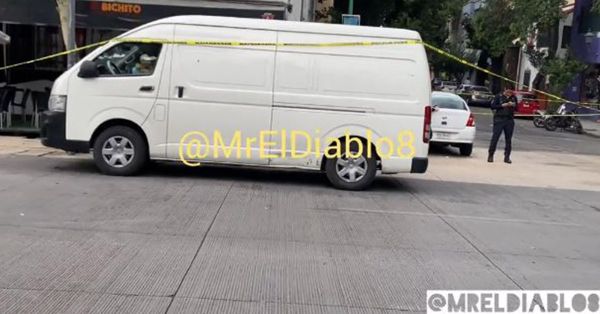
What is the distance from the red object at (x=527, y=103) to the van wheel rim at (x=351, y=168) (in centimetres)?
2731

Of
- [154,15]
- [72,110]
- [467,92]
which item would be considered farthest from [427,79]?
[467,92]

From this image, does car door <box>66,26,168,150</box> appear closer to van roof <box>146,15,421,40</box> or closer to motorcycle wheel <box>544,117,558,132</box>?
van roof <box>146,15,421,40</box>

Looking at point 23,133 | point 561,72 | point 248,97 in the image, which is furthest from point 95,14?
point 561,72

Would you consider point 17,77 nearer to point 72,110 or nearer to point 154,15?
point 154,15

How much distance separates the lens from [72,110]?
32.4 feet

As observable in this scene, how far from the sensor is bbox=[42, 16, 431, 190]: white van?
9.78 metres

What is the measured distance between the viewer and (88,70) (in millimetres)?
9781

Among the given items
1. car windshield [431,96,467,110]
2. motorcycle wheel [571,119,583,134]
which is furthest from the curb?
motorcycle wheel [571,119,583,134]

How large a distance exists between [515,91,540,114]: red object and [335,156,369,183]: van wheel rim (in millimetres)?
27311

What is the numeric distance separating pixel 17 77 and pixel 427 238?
13.5 meters

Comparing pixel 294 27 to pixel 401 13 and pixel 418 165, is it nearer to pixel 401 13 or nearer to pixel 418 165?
pixel 418 165

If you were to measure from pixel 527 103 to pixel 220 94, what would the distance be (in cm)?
2903

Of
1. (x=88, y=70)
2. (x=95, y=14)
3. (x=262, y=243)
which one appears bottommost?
(x=262, y=243)

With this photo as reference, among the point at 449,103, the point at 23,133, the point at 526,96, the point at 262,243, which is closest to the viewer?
the point at 262,243
